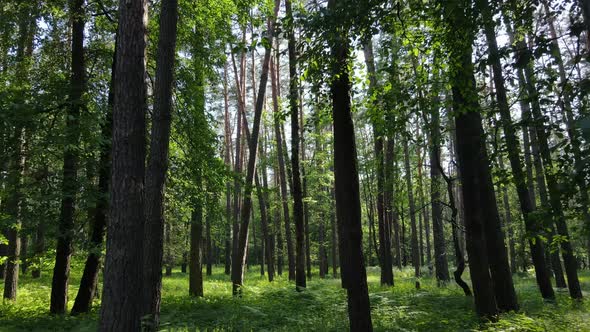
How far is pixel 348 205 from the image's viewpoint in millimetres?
6016

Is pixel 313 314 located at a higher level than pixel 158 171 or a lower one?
lower

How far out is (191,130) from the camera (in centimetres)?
996

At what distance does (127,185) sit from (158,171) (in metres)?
1.33

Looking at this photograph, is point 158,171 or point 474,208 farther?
point 474,208

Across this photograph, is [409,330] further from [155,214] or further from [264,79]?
[264,79]

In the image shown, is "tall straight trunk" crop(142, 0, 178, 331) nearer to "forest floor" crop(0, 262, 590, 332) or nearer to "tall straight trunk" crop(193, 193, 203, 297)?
"forest floor" crop(0, 262, 590, 332)

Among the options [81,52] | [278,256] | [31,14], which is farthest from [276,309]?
[278,256]

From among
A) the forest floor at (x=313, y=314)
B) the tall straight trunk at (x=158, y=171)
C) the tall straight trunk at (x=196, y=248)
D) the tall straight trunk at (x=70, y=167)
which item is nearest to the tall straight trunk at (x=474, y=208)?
the forest floor at (x=313, y=314)

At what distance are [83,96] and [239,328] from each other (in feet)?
22.1

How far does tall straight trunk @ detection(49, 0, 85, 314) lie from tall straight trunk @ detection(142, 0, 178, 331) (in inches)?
112

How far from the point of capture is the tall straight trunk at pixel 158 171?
6.67 meters

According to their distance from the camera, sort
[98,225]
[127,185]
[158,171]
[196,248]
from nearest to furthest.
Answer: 1. [127,185]
2. [158,171]
3. [98,225]
4. [196,248]

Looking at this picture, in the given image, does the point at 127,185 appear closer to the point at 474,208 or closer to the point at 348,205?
the point at 348,205

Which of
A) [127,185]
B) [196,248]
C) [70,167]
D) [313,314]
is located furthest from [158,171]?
[196,248]
